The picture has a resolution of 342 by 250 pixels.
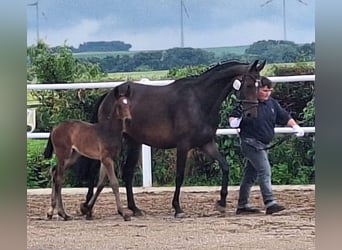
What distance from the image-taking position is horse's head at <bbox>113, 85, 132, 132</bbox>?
3.88m

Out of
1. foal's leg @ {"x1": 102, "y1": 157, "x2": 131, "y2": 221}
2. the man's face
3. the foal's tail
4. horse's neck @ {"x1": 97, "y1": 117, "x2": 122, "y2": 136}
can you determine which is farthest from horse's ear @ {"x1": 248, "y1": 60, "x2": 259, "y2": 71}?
the foal's tail

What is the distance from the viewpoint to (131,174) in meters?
3.87

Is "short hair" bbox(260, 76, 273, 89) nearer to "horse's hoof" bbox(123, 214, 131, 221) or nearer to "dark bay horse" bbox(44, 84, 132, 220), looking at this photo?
"dark bay horse" bbox(44, 84, 132, 220)

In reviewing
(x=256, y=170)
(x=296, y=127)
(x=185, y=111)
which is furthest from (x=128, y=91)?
(x=296, y=127)

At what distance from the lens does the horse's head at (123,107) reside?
12.7ft

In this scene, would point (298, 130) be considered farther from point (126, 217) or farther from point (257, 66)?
point (126, 217)

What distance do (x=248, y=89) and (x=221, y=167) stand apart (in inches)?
17.2

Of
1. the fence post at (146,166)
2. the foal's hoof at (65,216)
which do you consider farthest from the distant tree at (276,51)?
the foal's hoof at (65,216)

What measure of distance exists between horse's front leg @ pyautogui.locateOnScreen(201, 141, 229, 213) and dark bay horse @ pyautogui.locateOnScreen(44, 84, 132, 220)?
0.47 meters

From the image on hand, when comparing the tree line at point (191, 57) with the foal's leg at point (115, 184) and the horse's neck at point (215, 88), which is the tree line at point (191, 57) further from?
the foal's leg at point (115, 184)
